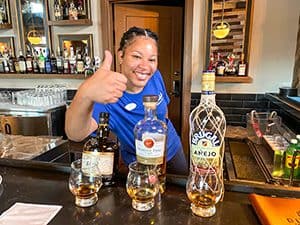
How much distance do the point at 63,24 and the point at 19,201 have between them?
232 centimetres

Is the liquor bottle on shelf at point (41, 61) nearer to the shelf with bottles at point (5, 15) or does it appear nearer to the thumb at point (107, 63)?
the shelf with bottles at point (5, 15)

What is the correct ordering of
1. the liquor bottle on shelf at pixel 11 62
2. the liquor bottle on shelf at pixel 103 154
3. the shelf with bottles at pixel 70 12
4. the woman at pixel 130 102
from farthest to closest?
the liquor bottle on shelf at pixel 11 62 → the shelf with bottles at pixel 70 12 → the woman at pixel 130 102 → the liquor bottle on shelf at pixel 103 154

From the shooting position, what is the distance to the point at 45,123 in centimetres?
258

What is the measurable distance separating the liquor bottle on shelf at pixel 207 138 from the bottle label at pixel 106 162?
0.24 m

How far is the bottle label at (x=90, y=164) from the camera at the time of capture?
71cm

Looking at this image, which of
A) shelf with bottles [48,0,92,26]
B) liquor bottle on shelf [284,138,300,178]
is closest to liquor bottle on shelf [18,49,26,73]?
shelf with bottles [48,0,92,26]

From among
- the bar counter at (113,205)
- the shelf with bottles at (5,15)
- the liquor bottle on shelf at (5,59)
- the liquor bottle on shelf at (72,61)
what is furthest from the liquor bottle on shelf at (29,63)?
the bar counter at (113,205)

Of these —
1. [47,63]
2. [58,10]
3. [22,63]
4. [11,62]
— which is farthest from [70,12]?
[11,62]

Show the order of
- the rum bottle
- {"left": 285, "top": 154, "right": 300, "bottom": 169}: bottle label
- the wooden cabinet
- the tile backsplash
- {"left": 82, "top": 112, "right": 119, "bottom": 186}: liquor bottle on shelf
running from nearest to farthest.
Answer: {"left": 82, "top": 112, "right": 119, "bottom": 186}: liquor bottle on shelf → {"left": 285, "top": 154, "right": 300, "bottom": 169}: bottle label → the wooden cabinet → the tile backsplash → the rum bottle

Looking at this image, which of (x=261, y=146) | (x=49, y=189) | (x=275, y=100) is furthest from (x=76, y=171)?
(x=275, y=100)

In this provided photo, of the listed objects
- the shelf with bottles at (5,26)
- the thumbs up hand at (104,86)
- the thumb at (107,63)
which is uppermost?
the shelf with bottles at (5,26)

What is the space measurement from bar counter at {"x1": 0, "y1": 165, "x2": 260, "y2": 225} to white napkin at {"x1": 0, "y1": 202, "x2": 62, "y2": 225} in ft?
0.05

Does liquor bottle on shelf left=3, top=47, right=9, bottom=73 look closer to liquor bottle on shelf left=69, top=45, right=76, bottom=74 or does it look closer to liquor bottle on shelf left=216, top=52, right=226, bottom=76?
liquor bottle on shelf left=69, top=45, right=76, bottom=74

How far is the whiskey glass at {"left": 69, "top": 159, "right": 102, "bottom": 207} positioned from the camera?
69cm
